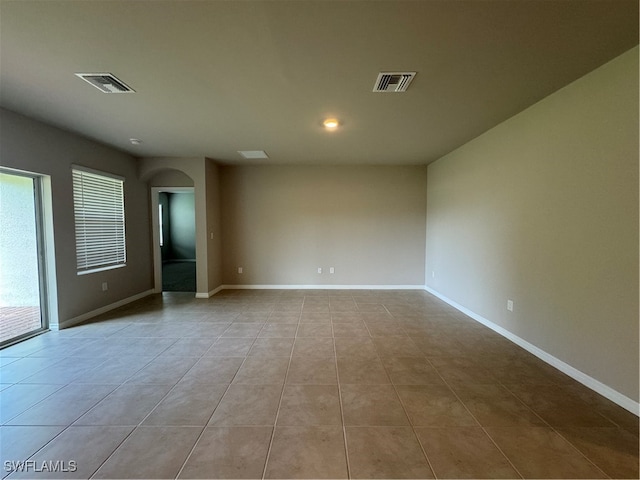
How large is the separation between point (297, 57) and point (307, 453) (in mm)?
2621

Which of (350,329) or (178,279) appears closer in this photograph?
(350,329)

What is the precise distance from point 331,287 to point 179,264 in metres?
6.98

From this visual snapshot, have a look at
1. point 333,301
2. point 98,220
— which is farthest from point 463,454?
point 98,220

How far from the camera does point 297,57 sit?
1993mm

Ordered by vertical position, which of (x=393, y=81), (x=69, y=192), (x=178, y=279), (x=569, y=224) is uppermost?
(x=393, y=81)

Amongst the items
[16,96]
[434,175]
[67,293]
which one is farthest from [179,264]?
[434,175]

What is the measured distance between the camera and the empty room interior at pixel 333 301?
1605 mm

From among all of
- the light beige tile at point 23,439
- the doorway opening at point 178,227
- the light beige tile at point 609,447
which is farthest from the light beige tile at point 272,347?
the doorway opening at point 178,227

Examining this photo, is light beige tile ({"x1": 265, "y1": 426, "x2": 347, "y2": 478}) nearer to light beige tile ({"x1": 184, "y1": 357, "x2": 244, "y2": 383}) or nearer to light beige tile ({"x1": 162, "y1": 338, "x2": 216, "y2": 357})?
light beige tile ({"x1": 184, "y1": 357, "x2": 244, "y2": 383})

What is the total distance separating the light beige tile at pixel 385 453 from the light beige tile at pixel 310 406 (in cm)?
19

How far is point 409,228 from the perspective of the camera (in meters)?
5.80

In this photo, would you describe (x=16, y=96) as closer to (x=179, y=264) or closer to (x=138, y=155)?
(x=138, y=155)

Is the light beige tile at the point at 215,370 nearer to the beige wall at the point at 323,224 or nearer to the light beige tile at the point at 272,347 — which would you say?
the light beige tile at the point at 272,347

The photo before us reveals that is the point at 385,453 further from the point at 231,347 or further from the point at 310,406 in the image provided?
the point at 231,347
